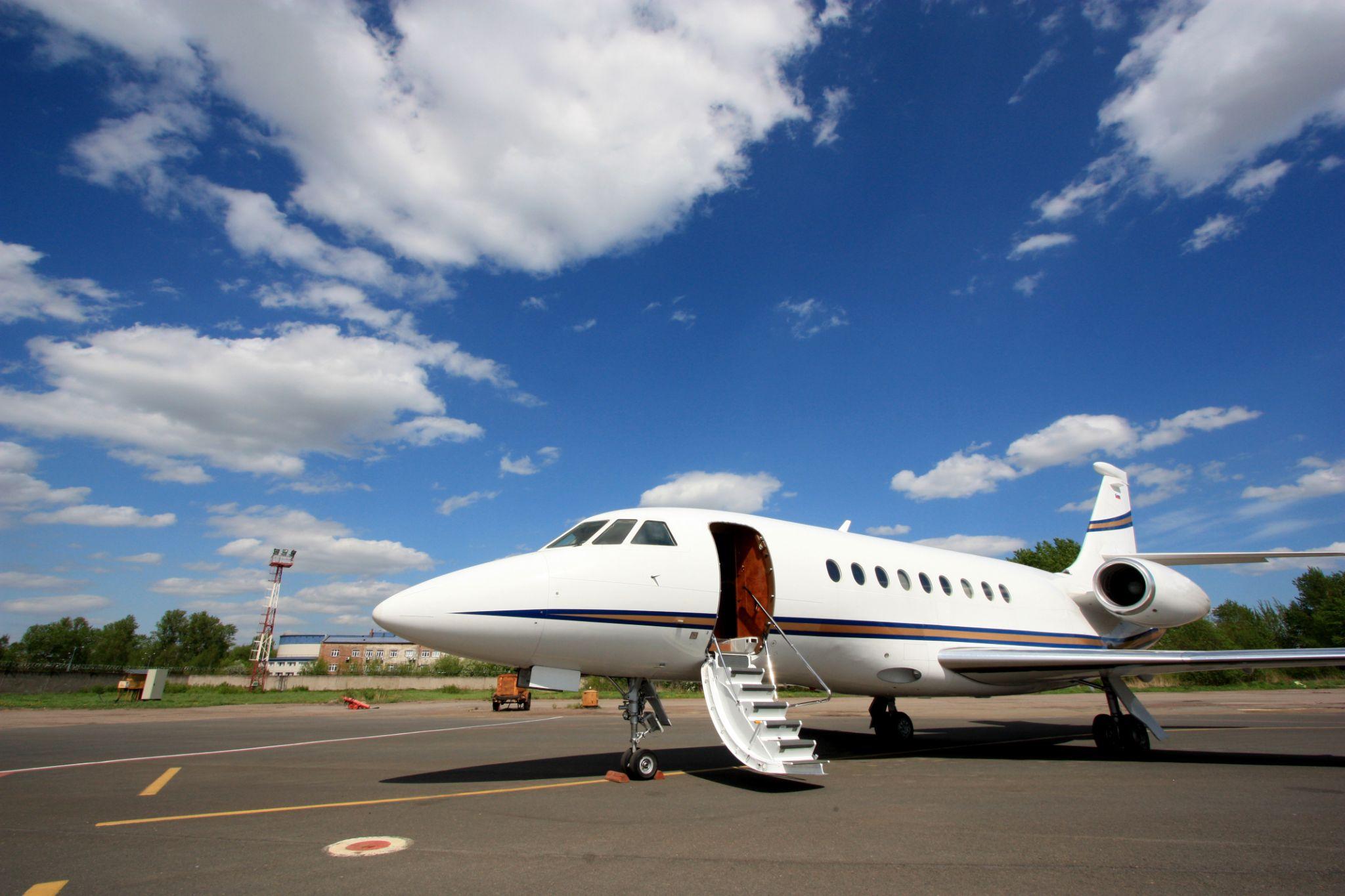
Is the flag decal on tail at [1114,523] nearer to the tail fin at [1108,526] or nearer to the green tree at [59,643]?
the tail fin at [1108,526]

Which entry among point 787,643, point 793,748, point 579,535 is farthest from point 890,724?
point 579,535

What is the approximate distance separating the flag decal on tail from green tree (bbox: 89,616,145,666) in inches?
5451

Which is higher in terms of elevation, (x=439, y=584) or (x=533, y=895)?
(x=439, y=584)

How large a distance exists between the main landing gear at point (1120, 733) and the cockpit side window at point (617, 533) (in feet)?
28.3

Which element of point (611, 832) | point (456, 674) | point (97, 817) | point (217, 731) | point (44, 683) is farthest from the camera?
point (456, 674)

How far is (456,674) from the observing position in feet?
209

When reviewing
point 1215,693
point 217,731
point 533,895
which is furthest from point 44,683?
point 1215,693

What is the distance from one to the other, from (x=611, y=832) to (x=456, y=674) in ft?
209

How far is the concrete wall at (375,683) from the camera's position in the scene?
173 feet

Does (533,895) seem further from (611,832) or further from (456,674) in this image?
(456,674)

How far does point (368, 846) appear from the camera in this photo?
4.93 metres

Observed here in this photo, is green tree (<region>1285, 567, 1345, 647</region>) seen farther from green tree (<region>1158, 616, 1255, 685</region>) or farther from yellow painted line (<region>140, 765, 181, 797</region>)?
yellow painted line (<region>140, 765, 181, 797</region>)

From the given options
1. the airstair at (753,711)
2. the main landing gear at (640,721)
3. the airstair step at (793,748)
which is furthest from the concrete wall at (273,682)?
the airstair step at (793,748)

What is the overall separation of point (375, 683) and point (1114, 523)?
52581mm
